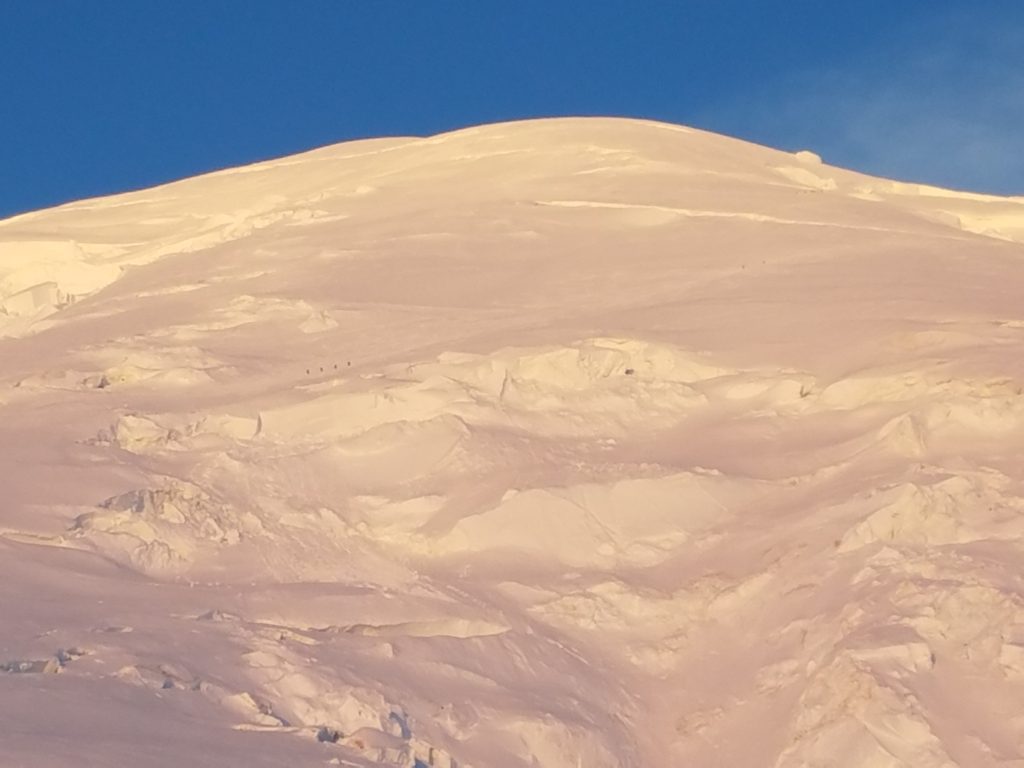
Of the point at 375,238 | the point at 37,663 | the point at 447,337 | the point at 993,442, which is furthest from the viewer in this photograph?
the point at 375,238

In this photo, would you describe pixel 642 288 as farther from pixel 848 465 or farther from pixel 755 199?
pixel 848 465

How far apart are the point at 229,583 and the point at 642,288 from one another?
847 centimetres

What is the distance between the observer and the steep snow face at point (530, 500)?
38.3ft

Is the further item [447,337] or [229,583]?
[447,337]

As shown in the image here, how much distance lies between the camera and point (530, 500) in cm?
1496

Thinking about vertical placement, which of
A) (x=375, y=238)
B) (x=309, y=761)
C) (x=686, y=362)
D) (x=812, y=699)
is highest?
(x=375, y=238)

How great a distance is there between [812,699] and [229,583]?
4.67 meters

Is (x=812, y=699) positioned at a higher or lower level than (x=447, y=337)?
lower

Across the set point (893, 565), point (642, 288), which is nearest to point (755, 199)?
point (642, 288)

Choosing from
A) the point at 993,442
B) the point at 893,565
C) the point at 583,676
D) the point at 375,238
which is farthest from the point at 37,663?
the point at 375,238

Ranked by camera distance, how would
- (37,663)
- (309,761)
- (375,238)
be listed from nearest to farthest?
(309,761) < (37,663) < (375,238)

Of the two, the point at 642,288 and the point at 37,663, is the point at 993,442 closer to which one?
the point at 642,288

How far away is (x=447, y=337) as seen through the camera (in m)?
19.3

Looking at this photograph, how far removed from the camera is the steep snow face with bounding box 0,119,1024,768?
11.7 meters
